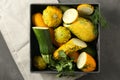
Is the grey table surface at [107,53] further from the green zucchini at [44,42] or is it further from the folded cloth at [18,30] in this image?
the green zucchini at [44,42]

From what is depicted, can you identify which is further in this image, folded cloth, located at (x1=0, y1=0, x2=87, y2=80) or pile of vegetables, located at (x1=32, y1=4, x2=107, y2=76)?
folded cloth, located at (x1=0, y1=0, x2=87, y2=80)

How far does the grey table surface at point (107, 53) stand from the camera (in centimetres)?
89

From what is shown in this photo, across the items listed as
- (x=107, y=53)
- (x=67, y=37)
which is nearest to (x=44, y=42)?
(x=67, y=37)

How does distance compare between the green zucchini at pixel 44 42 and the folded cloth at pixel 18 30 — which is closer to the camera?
the green zucchini at pixel 44 42

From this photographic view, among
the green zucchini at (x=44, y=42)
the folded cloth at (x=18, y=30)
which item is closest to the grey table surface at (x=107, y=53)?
Result: the folded cloth at (x=18, y=30)

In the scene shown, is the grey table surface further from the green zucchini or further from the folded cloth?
the green zucchini

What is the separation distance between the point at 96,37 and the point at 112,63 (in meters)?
0.13

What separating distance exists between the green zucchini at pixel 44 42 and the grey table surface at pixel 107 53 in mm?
138

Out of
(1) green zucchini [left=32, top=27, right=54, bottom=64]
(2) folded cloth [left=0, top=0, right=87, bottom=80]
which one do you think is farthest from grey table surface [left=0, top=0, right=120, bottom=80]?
(1) green zucchini [left=32, top=27, right=54, bottom=64]

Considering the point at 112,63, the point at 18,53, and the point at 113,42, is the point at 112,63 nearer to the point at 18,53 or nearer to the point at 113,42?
the point at 113,42

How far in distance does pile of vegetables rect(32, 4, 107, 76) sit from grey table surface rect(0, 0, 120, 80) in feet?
0.31

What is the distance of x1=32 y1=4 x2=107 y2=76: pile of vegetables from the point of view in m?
0.78

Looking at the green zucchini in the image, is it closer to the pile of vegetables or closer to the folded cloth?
the pile of vegetables

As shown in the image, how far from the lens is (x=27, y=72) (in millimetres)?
893
